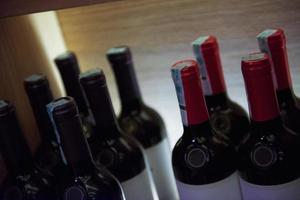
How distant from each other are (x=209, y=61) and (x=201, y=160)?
15 cm

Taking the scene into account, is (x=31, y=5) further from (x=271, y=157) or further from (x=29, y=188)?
(x=271, y=157)

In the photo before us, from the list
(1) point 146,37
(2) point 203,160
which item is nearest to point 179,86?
(2) point 203,160

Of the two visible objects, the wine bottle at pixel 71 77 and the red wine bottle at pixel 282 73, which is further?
the wine bottle at pixel 71 77

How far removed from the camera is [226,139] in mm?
722

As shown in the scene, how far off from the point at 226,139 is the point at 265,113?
106 mm

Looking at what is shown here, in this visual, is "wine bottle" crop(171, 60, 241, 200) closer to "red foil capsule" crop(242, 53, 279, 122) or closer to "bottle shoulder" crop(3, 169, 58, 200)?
"red foil capsule" crop(242, 53, 279, 122)

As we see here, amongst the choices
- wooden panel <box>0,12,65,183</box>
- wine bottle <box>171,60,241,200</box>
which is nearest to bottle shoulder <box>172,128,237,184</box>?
wine bottle <box>171,60,241,200</box>

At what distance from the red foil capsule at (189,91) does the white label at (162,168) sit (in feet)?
0.73

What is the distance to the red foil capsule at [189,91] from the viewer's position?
632 mm

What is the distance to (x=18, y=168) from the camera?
730mm

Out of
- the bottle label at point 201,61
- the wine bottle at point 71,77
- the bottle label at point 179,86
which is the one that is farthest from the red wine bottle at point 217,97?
the wine bottle at point 71,77

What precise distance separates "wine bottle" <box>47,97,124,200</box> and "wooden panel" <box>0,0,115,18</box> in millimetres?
124

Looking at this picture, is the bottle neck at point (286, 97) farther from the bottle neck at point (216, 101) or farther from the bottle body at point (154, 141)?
the bottle body at point (154, 141)

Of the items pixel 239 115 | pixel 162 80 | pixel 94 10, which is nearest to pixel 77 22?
pixel 94 10
